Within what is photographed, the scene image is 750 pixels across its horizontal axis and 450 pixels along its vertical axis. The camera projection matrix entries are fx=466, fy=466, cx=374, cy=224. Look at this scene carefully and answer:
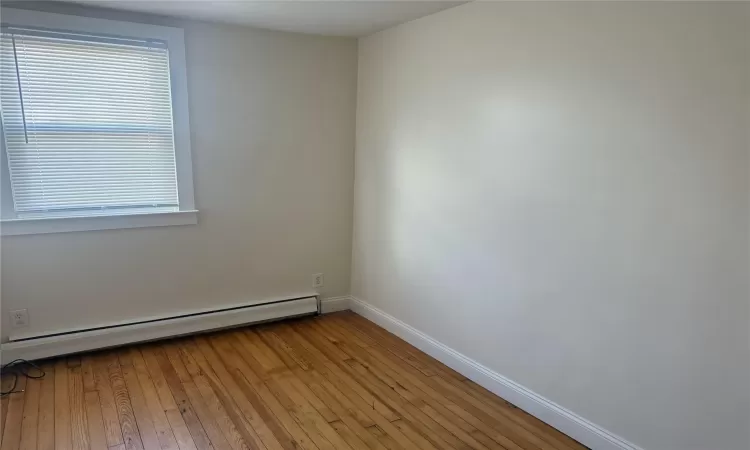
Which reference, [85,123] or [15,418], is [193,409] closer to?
[15,418]

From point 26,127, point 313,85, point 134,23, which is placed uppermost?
point 134,23

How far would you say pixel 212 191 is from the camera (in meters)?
3.35

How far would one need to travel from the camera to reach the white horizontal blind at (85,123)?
2721mm

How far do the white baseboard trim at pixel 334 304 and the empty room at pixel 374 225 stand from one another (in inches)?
0.6

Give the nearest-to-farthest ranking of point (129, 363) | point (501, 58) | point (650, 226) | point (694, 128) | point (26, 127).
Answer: point (694, 128) → point (650, 226) → point (501, 58) → point (26, 127) → point (129, 363)

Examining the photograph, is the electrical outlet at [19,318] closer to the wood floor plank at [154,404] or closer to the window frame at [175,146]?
the window frame at [175,146]

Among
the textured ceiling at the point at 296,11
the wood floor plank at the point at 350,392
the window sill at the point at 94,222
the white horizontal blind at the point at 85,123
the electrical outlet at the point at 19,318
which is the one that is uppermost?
the textured ceiling at the point at 296,11

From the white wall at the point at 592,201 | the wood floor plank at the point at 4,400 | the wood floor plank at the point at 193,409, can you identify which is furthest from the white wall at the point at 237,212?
the white wall at the point at 592,201

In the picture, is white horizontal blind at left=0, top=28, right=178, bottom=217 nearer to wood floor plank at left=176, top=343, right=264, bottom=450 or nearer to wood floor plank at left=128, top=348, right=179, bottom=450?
wood floor plank at left=128, top=348, right=179, bottom=450

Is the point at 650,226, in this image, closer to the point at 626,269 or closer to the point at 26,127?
the point at 626,269

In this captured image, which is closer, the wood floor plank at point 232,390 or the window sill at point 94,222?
the wood floor plank at point 232,390

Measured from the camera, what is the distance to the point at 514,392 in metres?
2.62

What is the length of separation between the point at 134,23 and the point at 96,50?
285mm

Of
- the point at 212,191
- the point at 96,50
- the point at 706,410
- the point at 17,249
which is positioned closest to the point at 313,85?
the point at 212,191
